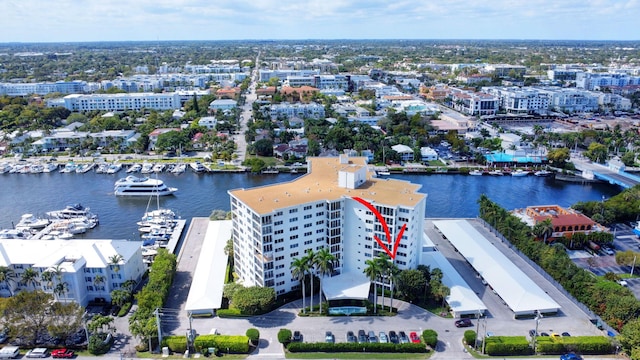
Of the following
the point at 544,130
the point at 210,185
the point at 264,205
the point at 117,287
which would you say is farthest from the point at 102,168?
the point at 544,130

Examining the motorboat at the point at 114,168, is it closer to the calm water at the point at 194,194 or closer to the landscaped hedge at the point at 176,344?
the calm water at the point at 194,194

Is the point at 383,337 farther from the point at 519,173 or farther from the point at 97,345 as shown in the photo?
the point at 519,173

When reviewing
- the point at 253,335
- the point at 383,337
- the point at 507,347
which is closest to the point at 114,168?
the point at 253,335

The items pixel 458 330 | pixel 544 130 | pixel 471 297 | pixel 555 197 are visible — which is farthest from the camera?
pixel 544 130

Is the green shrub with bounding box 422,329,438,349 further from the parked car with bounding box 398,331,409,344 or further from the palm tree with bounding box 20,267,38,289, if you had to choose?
the palm tree with bounding box 20,267,38,289

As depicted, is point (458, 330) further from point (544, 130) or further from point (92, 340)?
point (544, 130)

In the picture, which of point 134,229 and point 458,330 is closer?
point 458,330

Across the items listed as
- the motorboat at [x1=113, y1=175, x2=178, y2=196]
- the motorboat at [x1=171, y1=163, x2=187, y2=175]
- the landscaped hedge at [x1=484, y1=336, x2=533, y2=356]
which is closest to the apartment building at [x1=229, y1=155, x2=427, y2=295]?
the landscaped hedge at [x1=484, y1=336, x2=533, y2=356]
